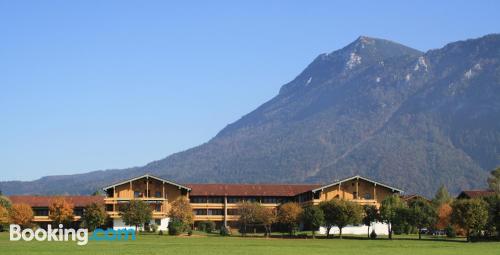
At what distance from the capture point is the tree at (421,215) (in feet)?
335

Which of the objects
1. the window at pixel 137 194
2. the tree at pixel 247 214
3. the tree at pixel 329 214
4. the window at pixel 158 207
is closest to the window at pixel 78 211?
the window at pixel 137 194

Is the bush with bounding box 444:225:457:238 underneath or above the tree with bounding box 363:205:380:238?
underneath

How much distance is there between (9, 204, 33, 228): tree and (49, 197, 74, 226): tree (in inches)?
151

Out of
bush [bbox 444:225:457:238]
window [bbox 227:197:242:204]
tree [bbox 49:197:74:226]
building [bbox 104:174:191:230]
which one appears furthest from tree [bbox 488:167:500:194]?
tree [bbox 49:197:74:226]

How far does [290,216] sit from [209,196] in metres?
26.8

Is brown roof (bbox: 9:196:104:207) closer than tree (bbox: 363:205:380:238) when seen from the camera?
No

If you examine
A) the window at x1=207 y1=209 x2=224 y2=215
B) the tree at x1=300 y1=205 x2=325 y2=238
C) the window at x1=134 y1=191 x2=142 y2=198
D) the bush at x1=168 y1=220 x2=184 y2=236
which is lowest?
Answer: the bush at x1=168 y1=220 x2=184 y2=236

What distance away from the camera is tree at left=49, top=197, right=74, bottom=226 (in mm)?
124750

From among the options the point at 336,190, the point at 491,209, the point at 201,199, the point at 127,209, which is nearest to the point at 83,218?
the point at 127,209

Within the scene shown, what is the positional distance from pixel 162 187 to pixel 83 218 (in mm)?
14589

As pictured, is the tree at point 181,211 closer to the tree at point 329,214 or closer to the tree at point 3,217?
the tree at point 329,214

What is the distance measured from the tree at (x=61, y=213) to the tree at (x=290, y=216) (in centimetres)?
3241

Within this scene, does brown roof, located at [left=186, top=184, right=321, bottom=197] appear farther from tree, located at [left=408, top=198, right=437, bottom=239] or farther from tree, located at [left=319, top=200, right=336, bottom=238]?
tree, located at [left=408, top=198, right=437, bottom=239]

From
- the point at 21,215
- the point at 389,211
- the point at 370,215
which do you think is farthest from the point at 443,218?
the point at 21,215
